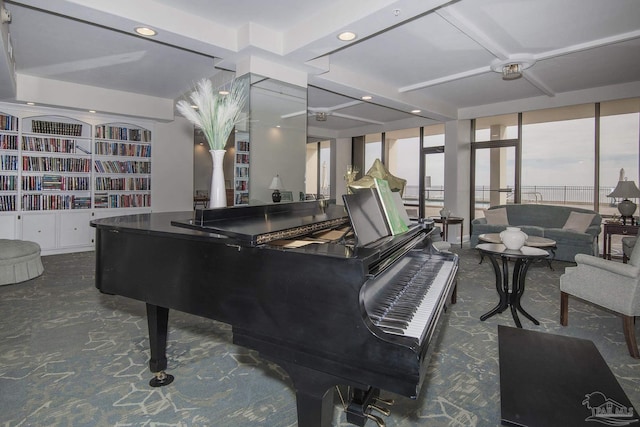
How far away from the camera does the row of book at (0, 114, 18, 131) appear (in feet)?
18.4

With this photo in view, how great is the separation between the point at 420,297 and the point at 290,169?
317 centimetres

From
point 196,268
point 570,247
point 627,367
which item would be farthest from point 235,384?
point 570,247

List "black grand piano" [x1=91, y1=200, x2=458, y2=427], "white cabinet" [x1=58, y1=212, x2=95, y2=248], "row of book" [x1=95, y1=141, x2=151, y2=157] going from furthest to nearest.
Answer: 1. "row of book" [x1=95, y1=141, x2=151, y2=157]
2. "white cabinet" [x1=58, y1=212, x2=95, y2=248]
3. "black grand piano" [x1=91, y1=200, x2=458, y2=427]

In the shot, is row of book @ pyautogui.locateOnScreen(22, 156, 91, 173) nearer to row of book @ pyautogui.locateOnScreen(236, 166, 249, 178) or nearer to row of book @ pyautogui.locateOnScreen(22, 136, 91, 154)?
row of book @ pyautogui.locateOnScreen(22, 136, 91, 154)

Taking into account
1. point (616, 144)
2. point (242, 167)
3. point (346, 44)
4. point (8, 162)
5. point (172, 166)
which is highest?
point (346, 44)

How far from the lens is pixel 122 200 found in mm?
6840

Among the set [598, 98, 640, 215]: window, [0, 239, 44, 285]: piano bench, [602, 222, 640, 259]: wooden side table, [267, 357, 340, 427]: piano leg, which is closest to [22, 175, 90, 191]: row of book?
[0, 239, 44, 285]: piano bench

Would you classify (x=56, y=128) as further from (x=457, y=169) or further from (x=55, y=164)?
(x=457, y=169)

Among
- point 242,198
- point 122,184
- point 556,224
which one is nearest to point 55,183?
point 122,184

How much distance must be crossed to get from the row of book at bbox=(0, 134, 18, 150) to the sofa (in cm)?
786

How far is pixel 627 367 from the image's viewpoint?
2424 mm

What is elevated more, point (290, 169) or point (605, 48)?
point (605, 48)

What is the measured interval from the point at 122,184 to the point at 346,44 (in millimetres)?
5320

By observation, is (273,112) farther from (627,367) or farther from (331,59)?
(627,367)
